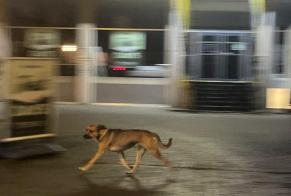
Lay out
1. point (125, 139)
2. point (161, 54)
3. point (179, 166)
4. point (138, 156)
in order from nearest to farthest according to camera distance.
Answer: point (125, 139) < point (138, 156) < point (179, 166) < point (161, 54)

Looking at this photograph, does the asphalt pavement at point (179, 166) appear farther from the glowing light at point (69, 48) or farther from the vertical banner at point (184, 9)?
the vertical banner at point (184, 9)

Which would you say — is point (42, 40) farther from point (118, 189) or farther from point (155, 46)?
point (118, 189)

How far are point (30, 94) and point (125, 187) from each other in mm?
2632

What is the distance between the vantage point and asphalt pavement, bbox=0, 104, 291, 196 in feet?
23.2

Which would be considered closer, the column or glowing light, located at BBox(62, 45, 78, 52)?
the column

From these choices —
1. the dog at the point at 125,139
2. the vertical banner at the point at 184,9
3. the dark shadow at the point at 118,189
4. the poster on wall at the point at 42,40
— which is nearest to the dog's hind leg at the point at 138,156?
the dog at the point at 125,139

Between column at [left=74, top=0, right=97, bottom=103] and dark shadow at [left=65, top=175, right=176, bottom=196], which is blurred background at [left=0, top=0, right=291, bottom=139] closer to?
column at [left=74, top=0, right=97, bottom=103]

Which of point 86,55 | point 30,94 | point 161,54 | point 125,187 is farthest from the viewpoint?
point 86,55

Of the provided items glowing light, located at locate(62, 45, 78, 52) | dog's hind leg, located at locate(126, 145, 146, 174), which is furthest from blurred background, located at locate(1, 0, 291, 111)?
dog's hind leg, located at locate(126, 145, 146, 174)

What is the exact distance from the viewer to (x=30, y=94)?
8984 mm

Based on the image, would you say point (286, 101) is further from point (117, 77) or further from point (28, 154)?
point (28, 154)

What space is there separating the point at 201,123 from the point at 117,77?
4246 mm

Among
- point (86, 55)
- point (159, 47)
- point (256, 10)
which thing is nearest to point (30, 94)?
point (86, 55)

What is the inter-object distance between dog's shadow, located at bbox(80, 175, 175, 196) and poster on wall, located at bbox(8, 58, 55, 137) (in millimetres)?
1833
